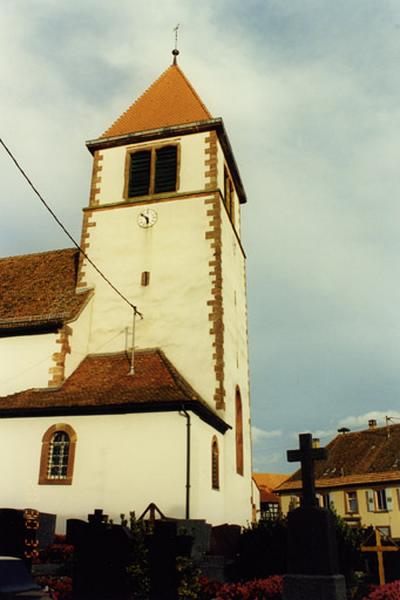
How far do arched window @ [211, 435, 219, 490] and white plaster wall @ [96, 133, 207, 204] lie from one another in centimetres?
956

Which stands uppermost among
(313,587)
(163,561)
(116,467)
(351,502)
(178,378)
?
(178,378)

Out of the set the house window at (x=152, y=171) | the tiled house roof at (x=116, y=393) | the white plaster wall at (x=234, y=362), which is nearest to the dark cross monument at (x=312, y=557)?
the tiled house roof at (x=116, y=393)

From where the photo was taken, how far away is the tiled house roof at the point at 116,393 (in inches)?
637

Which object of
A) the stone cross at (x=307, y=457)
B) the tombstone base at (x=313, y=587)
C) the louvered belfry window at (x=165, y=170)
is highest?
the louvered belfry window at (x=165, y=170)

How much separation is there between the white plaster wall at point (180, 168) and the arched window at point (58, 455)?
9714 mm

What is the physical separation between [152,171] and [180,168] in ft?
3.79

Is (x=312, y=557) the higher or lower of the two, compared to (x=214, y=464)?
lower

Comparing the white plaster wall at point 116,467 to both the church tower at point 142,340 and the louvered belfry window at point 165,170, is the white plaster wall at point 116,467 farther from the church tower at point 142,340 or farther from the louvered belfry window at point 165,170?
the louvered belfry window at point 165,170

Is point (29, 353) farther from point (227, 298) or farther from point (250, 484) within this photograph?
point (250, 484)

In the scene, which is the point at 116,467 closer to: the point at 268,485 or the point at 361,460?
the point at 361,460

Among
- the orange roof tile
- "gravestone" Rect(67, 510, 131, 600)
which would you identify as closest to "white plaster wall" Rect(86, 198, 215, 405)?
"gravestone" Rect(67, 510, 131, 600)

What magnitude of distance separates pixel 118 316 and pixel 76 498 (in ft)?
21.6

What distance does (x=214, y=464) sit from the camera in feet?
57.4

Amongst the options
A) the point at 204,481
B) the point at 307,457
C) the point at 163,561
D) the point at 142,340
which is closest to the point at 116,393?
the point at 142,340
